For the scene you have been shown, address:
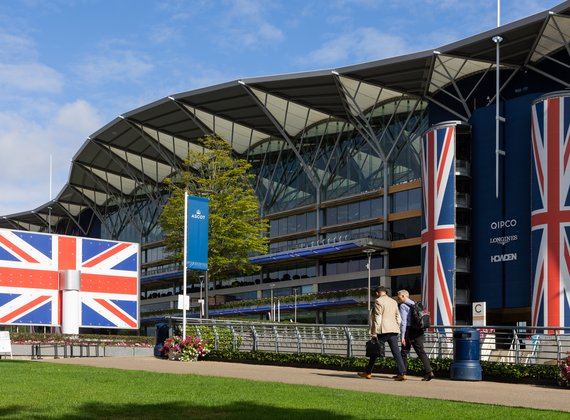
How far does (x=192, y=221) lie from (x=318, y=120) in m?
54.9

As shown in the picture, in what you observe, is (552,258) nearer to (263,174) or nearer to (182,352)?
(182,352)

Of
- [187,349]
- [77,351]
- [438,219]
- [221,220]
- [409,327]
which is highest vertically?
[438,219]

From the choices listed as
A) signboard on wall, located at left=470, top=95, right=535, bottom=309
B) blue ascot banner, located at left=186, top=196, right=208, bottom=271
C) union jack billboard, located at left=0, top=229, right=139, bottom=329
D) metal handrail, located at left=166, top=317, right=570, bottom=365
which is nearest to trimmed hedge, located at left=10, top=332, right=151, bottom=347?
blue ascot banner, located at left=186, top=196, right=208, bottom=271

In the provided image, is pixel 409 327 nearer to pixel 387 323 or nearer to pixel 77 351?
pixel 387 323

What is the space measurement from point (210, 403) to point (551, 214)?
162 feet

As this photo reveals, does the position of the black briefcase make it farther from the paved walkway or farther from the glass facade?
the glass facade

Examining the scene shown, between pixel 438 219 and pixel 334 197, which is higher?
pixel 334 197

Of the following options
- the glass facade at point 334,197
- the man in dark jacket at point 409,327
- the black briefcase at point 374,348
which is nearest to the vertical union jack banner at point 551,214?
the glass facade at point 334,197

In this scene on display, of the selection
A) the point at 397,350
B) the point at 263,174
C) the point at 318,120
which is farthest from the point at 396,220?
the point at 397,350

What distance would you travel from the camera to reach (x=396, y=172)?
81.8 m

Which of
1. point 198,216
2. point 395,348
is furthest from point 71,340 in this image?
point 395,348

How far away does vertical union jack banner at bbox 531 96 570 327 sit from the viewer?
5628 centimetres

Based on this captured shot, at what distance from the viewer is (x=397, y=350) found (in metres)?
19.6

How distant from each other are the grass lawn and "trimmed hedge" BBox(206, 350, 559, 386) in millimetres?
7428
